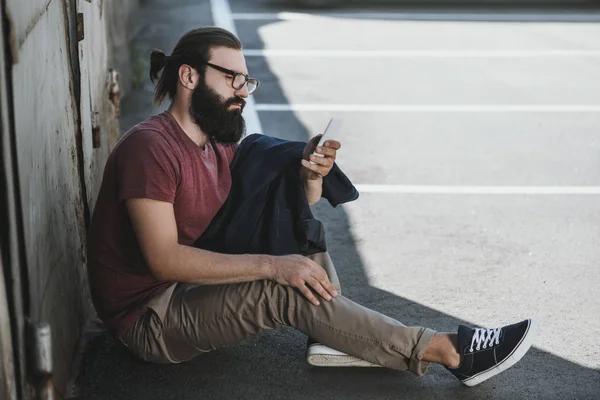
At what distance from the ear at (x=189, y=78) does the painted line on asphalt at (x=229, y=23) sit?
3661 millimetres

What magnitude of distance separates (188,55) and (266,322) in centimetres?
109

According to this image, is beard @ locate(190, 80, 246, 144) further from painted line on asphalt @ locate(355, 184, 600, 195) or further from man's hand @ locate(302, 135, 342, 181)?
painted line on asphalt @ locate(355, 184, 600, 195)

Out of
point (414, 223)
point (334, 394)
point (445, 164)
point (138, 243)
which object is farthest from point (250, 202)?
point (445, 164)

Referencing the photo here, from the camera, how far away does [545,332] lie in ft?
13.8

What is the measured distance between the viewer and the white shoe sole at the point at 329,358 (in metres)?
3.69

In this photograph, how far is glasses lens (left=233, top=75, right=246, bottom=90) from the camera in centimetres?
365

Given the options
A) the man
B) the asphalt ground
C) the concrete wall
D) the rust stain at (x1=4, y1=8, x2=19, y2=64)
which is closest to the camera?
the rust stain at (x1=4, y1=8, x2=19, y2=64)

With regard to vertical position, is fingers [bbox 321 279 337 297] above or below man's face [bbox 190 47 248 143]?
below

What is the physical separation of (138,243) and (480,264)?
222cm

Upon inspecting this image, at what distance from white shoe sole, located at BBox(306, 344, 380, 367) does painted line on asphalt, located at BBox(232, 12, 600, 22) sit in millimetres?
8995

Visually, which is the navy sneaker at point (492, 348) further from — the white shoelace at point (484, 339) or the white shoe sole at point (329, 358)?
the white shoe sole at point (329, 358)

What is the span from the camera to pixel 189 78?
363 cm

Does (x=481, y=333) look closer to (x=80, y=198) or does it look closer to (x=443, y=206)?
(x=80, y=198)

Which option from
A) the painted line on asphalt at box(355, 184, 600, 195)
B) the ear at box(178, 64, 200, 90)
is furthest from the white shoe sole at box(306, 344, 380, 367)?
the painted line on asphalt at box(355, 184, 600, 195)
